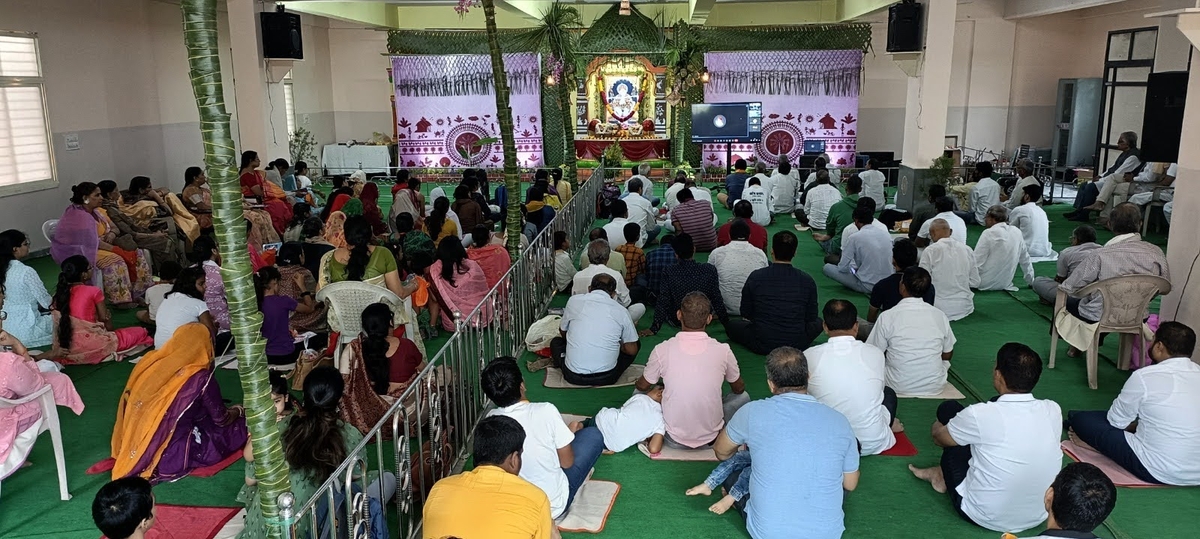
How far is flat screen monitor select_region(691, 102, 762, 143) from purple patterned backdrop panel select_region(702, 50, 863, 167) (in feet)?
2.45

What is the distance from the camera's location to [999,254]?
8.38m

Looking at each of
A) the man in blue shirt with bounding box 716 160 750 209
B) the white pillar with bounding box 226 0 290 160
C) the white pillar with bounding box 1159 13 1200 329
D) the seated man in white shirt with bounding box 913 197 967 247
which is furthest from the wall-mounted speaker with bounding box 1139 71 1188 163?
the white pillar with bounding box 226 0 290 160

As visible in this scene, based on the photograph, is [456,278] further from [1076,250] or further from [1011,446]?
[1076,250]

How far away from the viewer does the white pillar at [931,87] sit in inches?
467

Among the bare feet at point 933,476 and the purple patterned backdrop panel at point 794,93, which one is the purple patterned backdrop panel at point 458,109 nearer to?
the purple patterned backdrop panel at point 794,93

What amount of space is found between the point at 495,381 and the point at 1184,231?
5.39m

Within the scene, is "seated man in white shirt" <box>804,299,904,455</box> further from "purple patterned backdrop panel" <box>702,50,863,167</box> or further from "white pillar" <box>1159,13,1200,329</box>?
"purple patterned backdrop panel" <box>702,50,863,167</box>

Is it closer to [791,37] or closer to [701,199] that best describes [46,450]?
[701,199]

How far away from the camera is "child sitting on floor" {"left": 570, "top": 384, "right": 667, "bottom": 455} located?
16.1 feet

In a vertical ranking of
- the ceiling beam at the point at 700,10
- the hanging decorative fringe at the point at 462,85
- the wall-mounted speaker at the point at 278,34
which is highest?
the ceiling beam at the point at 700,10

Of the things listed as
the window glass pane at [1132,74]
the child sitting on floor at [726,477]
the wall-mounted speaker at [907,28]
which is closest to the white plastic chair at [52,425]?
the child sitting on floor at [726,477]

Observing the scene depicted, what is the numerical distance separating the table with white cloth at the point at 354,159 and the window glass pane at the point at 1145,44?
13.7 meters

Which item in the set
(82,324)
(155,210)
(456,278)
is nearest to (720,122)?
(155,210)

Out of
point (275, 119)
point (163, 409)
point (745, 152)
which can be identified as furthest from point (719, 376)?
point (745, 152)
